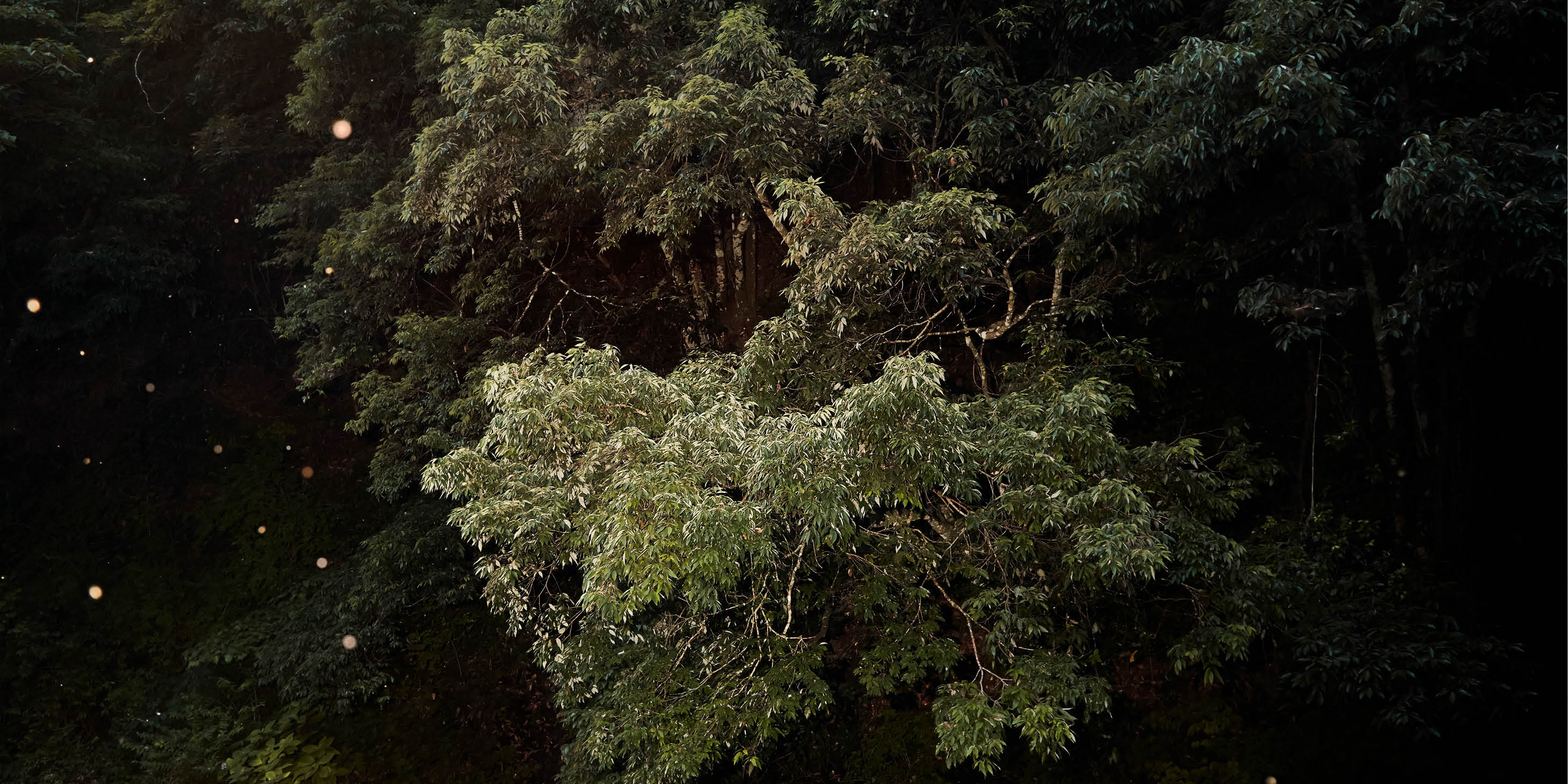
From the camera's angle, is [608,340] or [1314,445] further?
[608,340]

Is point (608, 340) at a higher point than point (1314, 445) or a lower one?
lower

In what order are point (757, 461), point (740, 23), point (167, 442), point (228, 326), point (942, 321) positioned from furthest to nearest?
point (228, 326)
point (167, 442)
point (942, 321)
point (740, 23)
point (757, 461)

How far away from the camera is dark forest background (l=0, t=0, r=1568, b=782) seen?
622cm

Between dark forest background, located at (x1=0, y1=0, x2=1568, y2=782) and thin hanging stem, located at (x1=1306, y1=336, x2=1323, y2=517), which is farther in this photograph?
thin hanging stem, located at (x1=1306, y1=336, x2=1323, y2=517)

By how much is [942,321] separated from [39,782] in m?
9.38

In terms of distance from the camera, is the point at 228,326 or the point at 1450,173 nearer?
the point at 1450,173

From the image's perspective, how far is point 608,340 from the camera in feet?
36.0

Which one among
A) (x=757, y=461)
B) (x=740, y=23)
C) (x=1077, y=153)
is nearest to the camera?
(x=757, y=461)

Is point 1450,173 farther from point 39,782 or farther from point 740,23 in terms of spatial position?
point 39,782

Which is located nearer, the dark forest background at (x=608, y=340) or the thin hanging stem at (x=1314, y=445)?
the dark forest background at (x=608, y=340)

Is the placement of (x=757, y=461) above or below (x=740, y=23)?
below

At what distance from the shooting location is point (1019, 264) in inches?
356

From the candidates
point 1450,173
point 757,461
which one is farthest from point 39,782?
point 1450,173

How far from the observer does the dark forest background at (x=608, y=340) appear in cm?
622
